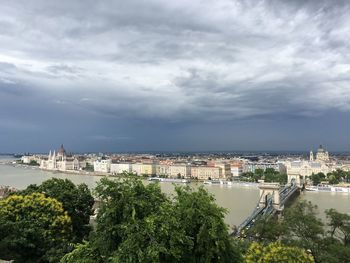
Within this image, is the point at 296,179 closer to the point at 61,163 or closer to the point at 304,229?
the point at 304,229

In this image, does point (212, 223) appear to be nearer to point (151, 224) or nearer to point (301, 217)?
point (151, 224)

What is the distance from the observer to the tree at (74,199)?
1372 cm

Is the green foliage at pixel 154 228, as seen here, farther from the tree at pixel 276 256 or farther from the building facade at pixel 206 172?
the building facade at pixel 206 172

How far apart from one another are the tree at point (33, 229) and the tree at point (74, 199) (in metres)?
1.79

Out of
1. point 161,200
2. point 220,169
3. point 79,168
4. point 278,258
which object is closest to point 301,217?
point 278,258

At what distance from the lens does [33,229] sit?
10.6 m

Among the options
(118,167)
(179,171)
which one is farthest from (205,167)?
(118,167)

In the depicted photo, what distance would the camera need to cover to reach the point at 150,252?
5652mm

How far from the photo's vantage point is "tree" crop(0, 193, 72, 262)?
1032cm

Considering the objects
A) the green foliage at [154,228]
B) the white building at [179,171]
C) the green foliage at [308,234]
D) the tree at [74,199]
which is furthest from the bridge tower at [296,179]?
the green foliage at [154,228]

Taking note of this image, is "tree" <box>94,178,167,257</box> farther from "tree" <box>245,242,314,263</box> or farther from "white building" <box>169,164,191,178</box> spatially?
"white building" <box>169,164,191,178</box>

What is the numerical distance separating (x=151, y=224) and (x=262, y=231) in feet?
30.7

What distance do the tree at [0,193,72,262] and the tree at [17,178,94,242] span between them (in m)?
1.79

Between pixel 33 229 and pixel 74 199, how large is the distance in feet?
11.2
